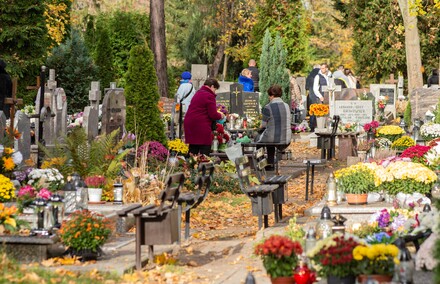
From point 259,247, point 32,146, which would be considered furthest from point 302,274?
point 32,146

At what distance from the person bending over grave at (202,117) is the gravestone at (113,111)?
1.29m

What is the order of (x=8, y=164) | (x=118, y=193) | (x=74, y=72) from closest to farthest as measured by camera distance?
(x=118, y=193) → (x=8, y=164) → (x=74, y=72)

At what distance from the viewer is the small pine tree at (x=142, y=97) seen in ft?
76.4

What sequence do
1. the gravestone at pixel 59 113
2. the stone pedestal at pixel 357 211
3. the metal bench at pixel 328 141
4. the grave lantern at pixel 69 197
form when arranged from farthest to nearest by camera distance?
the metal bench at pixel 328 141 → the gravestone at pixel 59 113 → the stone pedestal at pixel 357 211 → the grave lantern at pixel 69 197

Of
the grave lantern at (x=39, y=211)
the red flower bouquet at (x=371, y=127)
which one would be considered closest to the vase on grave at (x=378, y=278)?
the grave lantern at (x=39, y=211)

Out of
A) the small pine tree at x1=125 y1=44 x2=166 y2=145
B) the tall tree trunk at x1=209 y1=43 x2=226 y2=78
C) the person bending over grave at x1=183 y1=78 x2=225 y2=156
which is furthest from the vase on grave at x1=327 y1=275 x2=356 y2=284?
the tall tree trunk at x1=209 y1=43 x2=226 y2=78

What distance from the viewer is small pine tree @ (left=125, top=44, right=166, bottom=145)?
23281 millimetres

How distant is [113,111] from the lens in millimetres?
22906

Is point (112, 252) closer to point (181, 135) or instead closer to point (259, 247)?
point (259, 247)

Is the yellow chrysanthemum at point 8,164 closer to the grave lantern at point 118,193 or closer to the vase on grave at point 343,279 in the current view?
the grave lantern at point 118,193

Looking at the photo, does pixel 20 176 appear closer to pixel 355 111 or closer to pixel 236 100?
pixel 355 111

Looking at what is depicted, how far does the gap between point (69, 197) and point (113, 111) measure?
28.1 ft

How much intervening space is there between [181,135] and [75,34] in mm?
10572

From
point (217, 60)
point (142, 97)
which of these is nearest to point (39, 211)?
point (142, 97)
